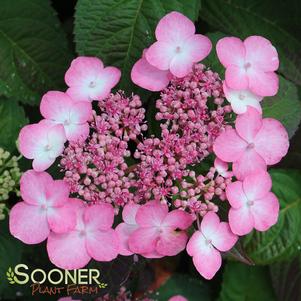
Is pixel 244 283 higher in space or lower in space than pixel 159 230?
lower

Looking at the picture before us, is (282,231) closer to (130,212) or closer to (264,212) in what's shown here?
(264,212)

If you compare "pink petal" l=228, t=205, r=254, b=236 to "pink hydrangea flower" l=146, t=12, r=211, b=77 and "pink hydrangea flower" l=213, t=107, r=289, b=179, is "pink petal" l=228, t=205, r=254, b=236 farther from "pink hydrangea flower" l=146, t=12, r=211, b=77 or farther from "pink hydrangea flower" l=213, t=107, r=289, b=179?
"pink hydrangea flower" l=146, t=12, r=211, b=77

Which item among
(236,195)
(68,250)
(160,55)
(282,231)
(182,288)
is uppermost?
(160,55)

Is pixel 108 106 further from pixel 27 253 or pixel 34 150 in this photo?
pixel 27 253

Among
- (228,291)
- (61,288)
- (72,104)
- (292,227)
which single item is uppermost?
(72,104)

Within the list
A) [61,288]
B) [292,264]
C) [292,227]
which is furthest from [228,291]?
[61,288]

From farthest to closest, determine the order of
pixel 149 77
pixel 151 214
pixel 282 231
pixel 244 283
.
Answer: pixel 244 283, pixel 282 231, pixel 149 77, pixel 151 214

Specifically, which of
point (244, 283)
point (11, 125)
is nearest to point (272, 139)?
→ point (11, 125)
